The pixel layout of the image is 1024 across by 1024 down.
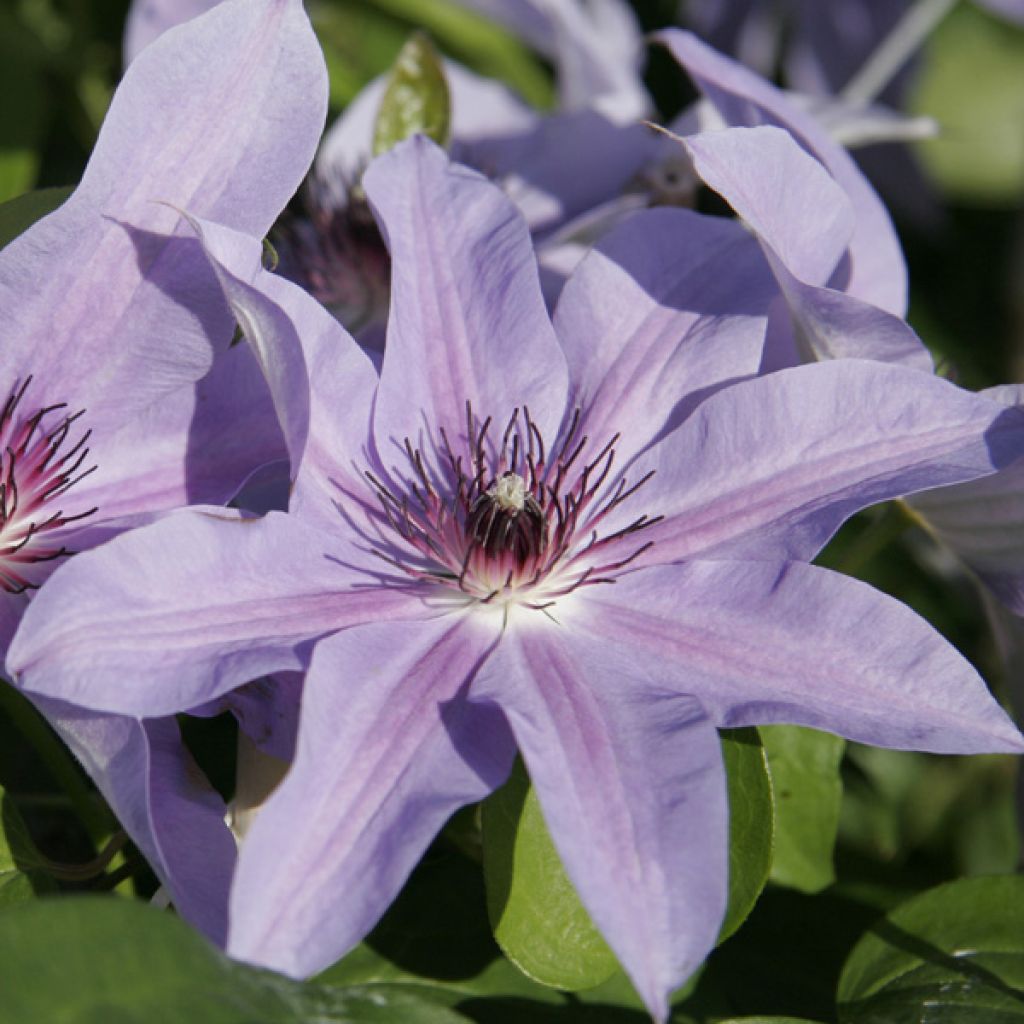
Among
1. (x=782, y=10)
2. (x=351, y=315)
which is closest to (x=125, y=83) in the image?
(x=351, y=315)

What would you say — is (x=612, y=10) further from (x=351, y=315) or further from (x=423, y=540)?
(x=423, y=540)

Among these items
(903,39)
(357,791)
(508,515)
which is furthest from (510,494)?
(903,39)

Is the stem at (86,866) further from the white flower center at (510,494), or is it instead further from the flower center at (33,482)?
the white flower center at (510,494)

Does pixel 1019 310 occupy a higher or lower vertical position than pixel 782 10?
lower

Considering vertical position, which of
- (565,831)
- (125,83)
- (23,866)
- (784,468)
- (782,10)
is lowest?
(23,866)

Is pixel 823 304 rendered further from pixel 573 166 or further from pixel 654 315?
pixel 573 166

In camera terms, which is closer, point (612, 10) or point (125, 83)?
point (125, 83)

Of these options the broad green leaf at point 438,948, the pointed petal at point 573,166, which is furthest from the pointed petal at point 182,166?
the pointed petal at point 573,166
